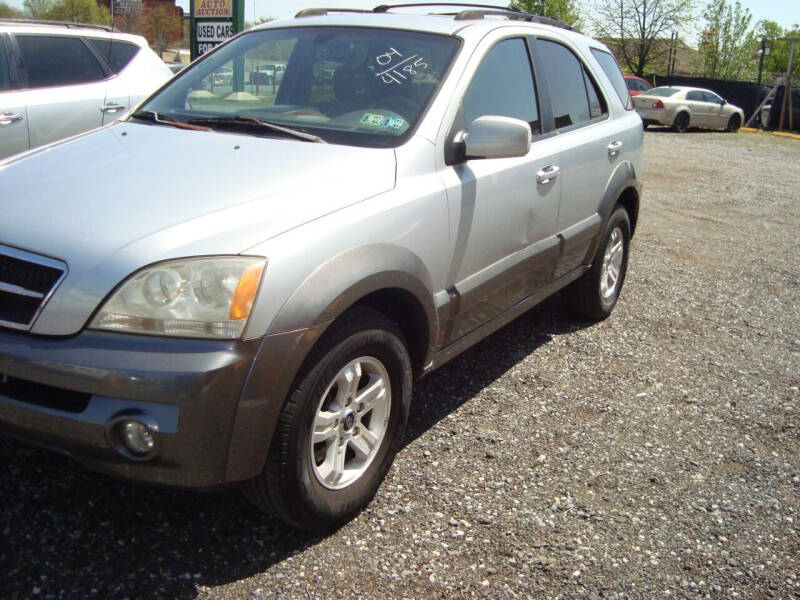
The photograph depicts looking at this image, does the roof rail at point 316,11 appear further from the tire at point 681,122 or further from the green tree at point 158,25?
the green tree at point 158,25

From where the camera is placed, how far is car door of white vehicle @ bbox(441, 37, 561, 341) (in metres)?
3.40

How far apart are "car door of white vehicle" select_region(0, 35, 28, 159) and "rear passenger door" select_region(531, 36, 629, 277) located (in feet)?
13.6

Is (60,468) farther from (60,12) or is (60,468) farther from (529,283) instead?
(60,12)

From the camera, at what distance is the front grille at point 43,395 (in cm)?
232

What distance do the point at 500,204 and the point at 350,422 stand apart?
133cm

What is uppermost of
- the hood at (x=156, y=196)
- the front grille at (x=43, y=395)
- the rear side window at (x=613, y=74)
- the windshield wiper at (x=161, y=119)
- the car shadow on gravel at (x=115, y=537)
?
the rear side window at (x=613, y=74)

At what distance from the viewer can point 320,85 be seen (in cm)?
356

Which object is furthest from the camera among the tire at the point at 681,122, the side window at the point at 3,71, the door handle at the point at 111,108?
the tire at the point at 681,122

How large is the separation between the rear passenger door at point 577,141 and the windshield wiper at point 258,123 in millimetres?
1613

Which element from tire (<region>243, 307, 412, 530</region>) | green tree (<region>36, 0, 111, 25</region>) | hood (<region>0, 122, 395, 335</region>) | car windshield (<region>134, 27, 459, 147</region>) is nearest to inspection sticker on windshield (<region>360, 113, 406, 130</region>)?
car windshield (<region>134, 27, 459, 147</region>)

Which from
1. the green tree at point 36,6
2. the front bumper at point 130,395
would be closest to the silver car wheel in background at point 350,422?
the front bumper at point 130,395

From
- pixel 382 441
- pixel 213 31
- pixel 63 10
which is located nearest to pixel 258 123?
pixel 382 441

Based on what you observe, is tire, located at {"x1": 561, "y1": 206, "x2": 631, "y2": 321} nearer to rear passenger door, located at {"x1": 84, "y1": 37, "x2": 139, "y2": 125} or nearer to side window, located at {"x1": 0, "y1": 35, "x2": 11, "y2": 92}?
rear passenger door, located at {"x1": 84, "y1": 37, "x2": 139, "y2": 125}

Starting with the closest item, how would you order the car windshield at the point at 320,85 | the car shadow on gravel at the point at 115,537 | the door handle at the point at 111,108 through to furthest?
the car shadow on gravel at the point at 115,537 < the car windshield at the point at 320,85 < the door handle at the point at 111,108
